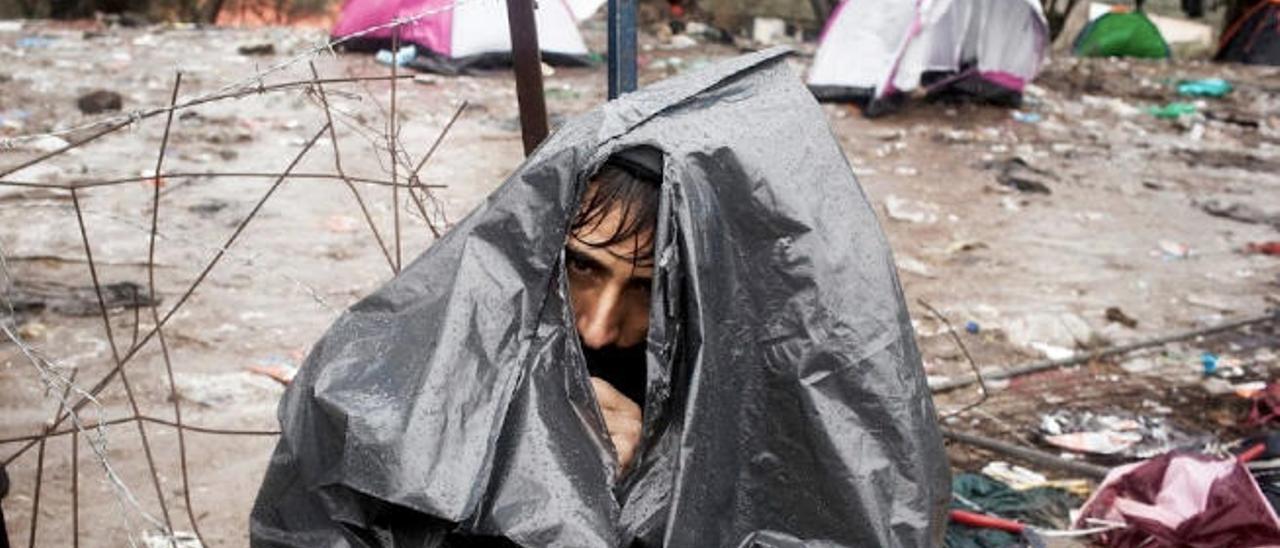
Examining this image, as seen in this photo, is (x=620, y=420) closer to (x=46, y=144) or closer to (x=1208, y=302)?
(x=1208, y=302)

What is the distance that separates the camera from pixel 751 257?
1.50 metres

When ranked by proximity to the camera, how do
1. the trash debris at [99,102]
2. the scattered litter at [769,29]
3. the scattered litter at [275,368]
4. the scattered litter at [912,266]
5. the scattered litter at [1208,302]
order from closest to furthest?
the scattered litter at [275,368] → the scattered litter at [1208,302] → the scattered litter at [912,266] → the trash debris at [99,102] → the scattered litter at [769,29]

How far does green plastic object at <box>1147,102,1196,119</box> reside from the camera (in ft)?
28.4

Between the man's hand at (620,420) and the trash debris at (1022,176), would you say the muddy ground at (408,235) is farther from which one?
the man's hand at (620,420)

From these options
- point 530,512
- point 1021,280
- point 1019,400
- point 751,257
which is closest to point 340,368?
point 530,512

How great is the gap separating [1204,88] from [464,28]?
18.5 feet

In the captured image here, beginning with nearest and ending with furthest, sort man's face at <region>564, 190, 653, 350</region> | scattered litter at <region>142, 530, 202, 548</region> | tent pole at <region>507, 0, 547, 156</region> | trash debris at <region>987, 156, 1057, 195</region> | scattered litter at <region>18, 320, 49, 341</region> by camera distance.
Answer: man's face at <region>564, 190, 653, 350</region> < tent pole at <region>507, 0, 547, 156</region> < scattered litter at <region>142, 530, 202, 548</region> < scattered litter at <region>18, 320, 49, 341</region> < trash debris at <region>987, 156, 1057, 195</region>

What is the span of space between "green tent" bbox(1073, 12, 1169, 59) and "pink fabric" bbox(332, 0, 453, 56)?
6.18 meters

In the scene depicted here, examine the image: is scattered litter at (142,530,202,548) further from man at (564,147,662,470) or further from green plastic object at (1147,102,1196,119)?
green plastic object at (1147,102,1196,119)

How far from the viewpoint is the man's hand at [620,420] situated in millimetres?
1467

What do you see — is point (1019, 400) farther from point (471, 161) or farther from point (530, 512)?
point (471, 161)

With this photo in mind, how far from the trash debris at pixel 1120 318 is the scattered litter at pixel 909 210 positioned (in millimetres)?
1330

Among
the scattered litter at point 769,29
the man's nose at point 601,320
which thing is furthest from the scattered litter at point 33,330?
the scattered litter at point 769,29

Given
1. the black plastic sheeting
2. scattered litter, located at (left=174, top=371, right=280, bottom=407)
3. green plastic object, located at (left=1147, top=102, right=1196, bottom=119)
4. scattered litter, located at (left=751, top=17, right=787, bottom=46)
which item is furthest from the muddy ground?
scattered litter, located at (left=751, top=17, right=787, bottom=46)
